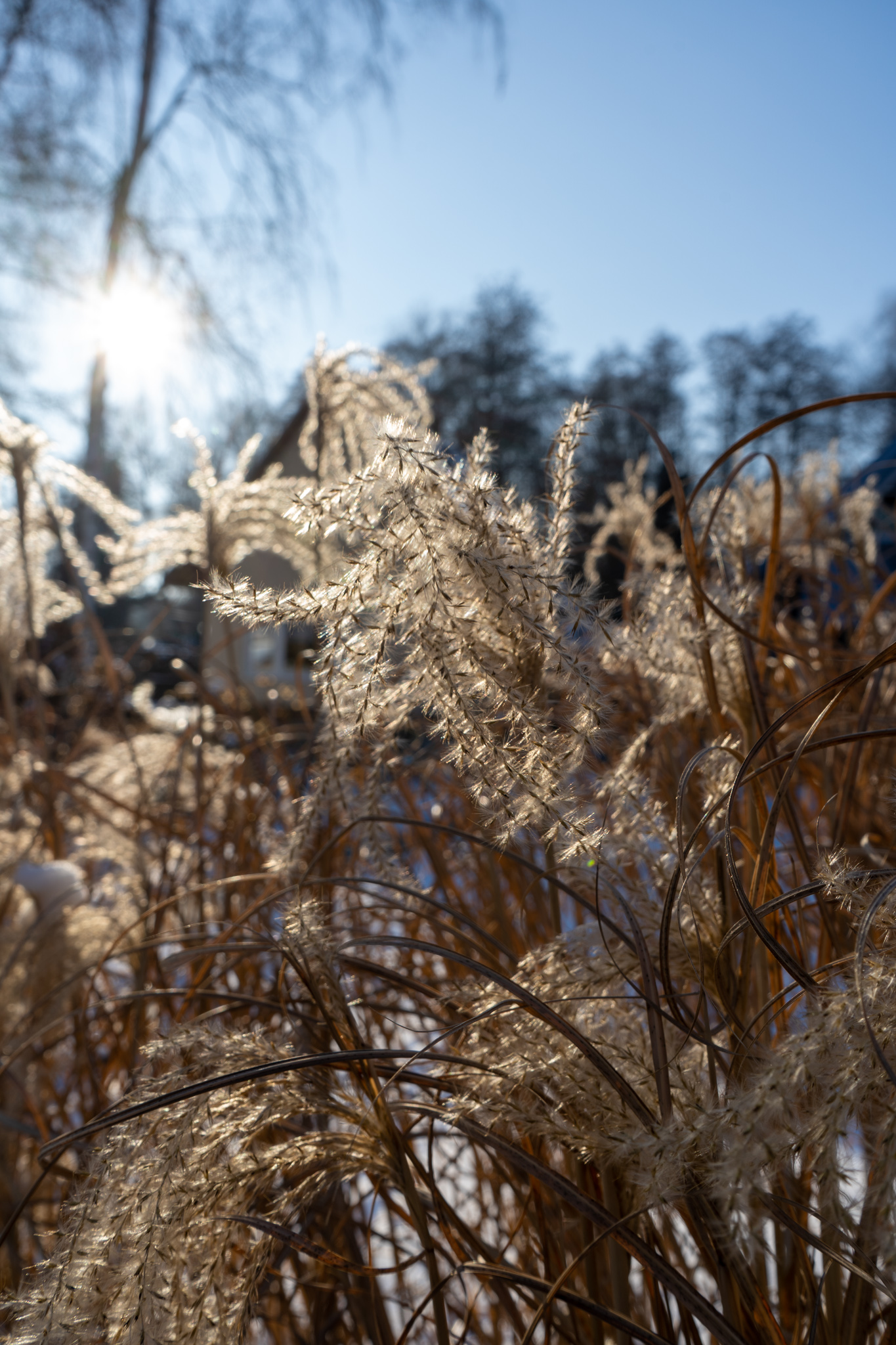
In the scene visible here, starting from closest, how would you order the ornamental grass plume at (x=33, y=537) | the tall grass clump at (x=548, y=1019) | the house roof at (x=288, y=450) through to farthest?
the tall grass clump at (x=548, y=1019) < the ornamental grass plume at (x=33, y=537) < the house roof at (x=288, y=450)

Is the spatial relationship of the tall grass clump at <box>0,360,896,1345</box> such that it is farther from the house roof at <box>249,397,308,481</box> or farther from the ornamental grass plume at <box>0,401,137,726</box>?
the house roof at <box>249,397,308,481</box>

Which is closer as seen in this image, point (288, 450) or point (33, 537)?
point (33, 537)

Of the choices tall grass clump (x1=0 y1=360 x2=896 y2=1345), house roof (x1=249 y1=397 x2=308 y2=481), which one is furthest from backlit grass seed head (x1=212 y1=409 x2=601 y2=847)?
house roof (x1=249 y1=397 x2=308 y2=481)

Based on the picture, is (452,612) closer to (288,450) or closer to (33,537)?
(33,537)

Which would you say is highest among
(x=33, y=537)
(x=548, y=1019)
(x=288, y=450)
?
(x=288, y=450)

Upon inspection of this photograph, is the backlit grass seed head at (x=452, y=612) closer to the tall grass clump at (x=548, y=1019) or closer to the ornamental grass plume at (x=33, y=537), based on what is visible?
the tall grass clump at (x=548, y=1019)

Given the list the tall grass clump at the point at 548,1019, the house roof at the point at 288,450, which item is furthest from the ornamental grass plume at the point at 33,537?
the house roof at the point at 288,450

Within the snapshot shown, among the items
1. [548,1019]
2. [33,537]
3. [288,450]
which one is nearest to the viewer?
[548,1019]

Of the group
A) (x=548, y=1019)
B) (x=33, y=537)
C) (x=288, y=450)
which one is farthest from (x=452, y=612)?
(x=288, y=450)

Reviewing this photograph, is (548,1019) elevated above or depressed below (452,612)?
below

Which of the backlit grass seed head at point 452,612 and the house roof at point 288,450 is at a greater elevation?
the house roof at point 288,450

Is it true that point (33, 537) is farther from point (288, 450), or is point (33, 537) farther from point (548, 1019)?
point (288, 450)

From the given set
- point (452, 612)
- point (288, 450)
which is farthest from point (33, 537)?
point (288, 450)

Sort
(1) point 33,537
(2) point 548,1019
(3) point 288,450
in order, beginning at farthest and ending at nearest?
(3) point 288,450 < (1) point 33,537 < (2) point 548,1019
